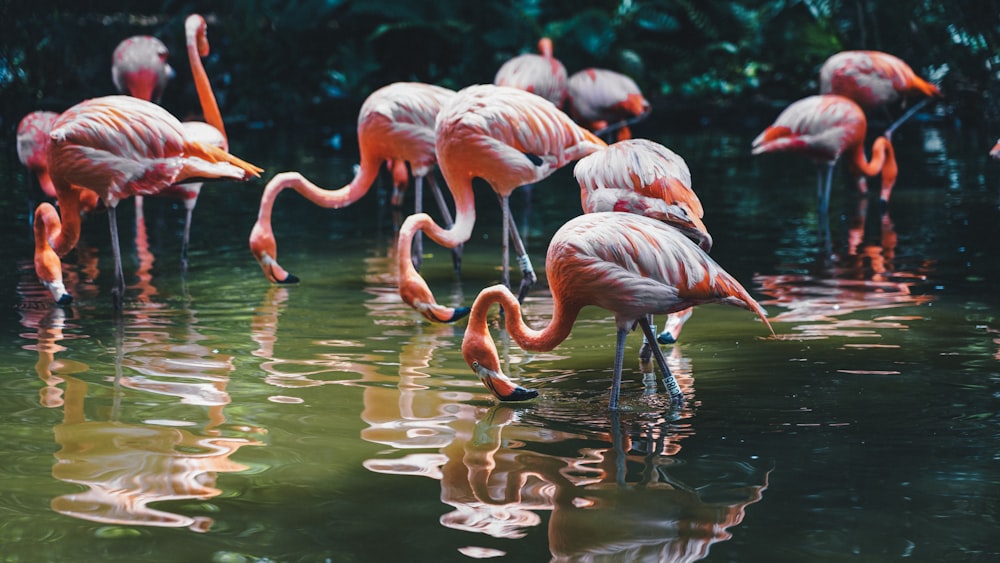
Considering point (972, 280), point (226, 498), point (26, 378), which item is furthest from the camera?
point (972, 280)

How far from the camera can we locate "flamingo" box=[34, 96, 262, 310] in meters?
5.71

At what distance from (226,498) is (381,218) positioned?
615 cm

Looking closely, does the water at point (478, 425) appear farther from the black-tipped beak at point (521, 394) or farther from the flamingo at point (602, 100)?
the flamingo at point (602, 100)

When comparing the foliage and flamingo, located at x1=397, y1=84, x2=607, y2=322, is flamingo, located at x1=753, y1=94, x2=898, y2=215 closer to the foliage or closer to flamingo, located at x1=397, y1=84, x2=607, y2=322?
flamingo, located at x1=397, y1=84, x2=607, y2=322

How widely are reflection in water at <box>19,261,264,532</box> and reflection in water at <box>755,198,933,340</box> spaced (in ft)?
7.99

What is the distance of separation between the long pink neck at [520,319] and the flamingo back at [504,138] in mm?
1650

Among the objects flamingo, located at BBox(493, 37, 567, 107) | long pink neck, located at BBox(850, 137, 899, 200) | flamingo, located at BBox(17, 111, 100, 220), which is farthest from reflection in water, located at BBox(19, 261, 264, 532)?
Result: long pink neck, located at BBox(850, 137, 899, 200)

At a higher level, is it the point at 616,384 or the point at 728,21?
the point at 728,21

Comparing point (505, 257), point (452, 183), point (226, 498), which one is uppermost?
point (452, 183)

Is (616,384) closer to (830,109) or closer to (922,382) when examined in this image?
(922,382)

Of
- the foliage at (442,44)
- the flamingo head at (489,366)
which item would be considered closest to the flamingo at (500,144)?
the flamingo head at (489,366)

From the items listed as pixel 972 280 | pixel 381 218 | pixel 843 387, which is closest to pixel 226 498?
pixel 843 387

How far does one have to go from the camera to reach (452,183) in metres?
5.84

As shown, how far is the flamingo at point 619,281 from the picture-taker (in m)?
3.85
